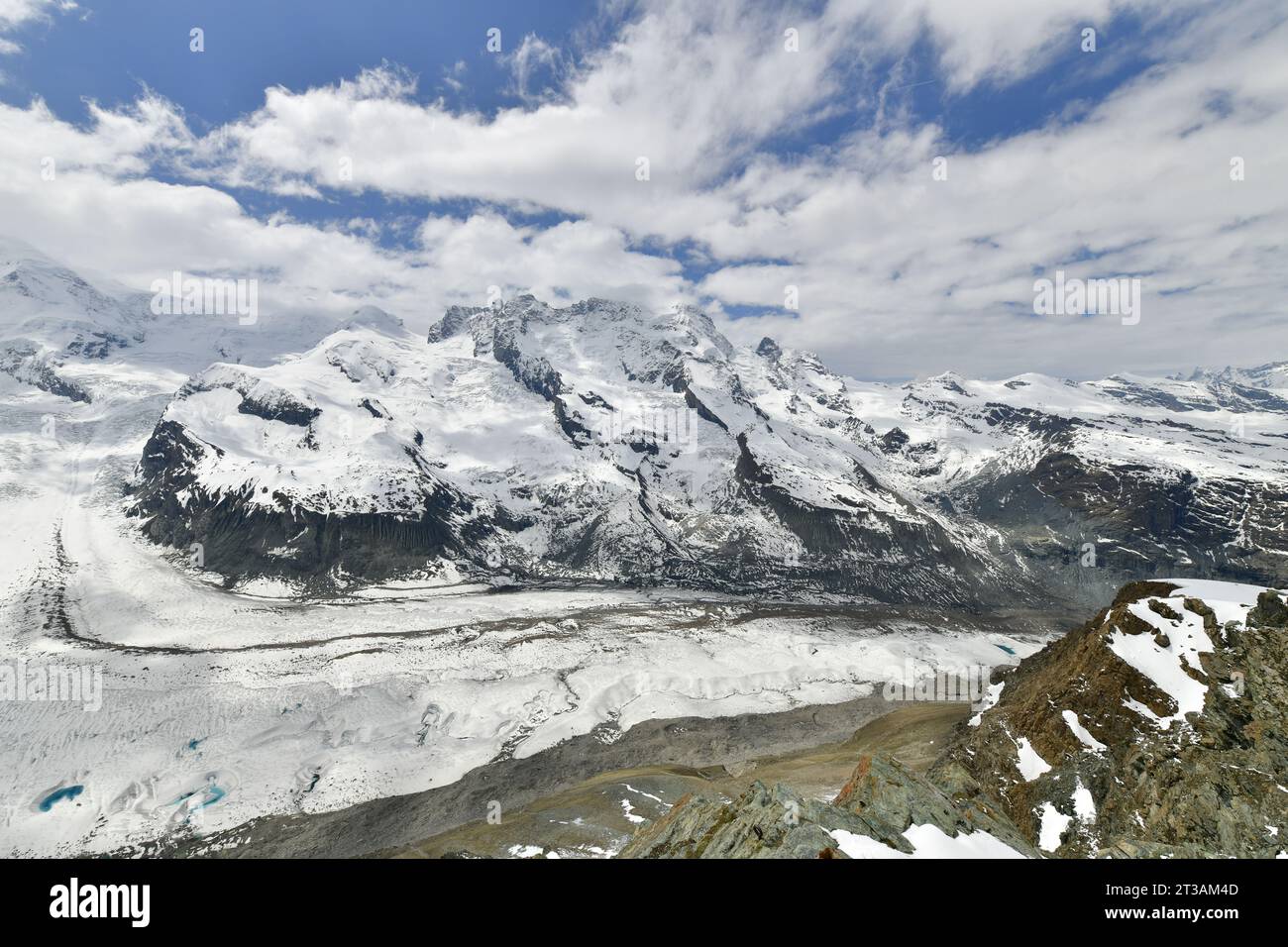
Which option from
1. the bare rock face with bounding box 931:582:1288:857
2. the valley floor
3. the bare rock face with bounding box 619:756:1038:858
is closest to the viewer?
the bare rock face with bounding box 619:756:1038:858

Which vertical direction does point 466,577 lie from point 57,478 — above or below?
below

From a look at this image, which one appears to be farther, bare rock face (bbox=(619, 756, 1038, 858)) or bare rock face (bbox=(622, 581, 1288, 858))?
bare rock face (bbox=(622, 581, 1288, 858))

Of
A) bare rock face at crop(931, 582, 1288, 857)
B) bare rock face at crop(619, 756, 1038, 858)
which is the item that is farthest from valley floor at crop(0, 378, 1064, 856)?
bare rock face at crop(619, 756, 1038, 858)

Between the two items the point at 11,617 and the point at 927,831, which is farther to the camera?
the point at 11,617

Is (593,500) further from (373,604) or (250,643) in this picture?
(250,643)

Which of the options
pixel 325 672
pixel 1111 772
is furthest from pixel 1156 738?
pixel 325 672

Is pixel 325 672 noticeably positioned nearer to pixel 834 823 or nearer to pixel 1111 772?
pixel 834 823

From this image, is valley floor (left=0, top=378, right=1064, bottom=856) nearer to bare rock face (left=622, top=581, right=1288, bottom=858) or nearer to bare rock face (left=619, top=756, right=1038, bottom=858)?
bare rock face (left=622, top=581, right=1288, bottom=858)

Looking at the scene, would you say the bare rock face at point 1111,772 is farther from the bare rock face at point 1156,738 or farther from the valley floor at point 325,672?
the valley floor at point 325,672

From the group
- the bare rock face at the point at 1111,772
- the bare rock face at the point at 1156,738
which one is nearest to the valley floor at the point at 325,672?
the bare rock face at the point at 1156,738
